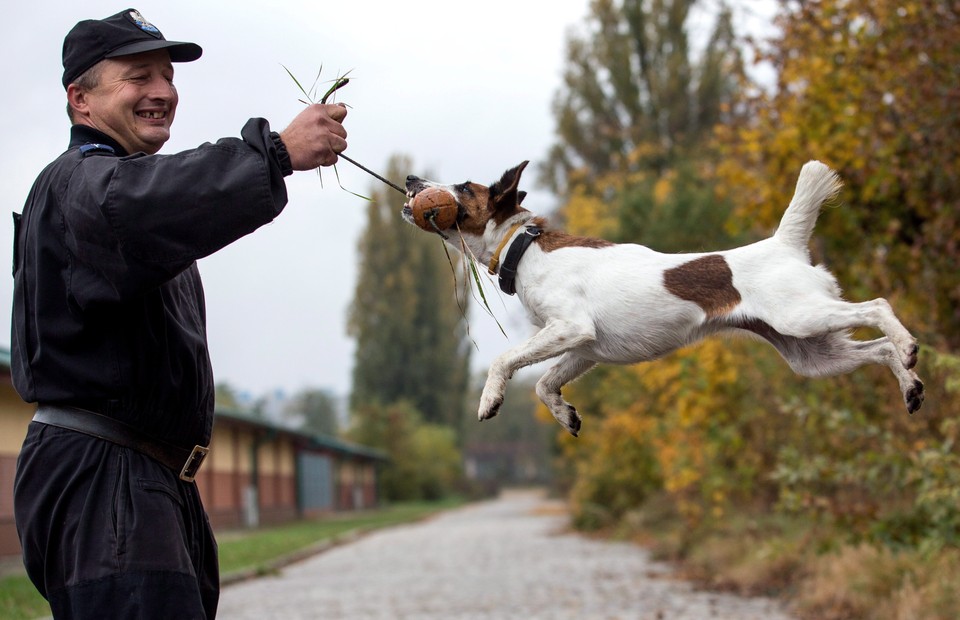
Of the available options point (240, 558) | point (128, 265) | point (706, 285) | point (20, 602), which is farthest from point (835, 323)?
point (240, 558)

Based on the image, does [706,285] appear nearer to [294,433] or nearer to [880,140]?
[880,140]

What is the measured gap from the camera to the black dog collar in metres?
3.14

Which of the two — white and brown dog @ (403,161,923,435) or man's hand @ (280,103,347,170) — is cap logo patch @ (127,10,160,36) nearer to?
man's hand @ (280,103,347,170)

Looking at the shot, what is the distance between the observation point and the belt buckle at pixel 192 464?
3.27 m

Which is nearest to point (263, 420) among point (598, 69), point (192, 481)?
point (598, 69)

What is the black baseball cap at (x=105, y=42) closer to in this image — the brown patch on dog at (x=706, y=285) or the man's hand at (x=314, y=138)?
the man's hand at (x=314, y=138)

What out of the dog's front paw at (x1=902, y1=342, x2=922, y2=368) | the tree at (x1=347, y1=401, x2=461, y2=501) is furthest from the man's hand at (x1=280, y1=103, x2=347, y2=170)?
the tree at (x1=347, y1=401, x2=461, y2=501)

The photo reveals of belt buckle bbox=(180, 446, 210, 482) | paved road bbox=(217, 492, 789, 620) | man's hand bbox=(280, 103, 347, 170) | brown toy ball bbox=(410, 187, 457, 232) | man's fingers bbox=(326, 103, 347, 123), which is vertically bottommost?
paved road bbox=(217, 492, 789, 620)

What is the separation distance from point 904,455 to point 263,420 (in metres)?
25.6

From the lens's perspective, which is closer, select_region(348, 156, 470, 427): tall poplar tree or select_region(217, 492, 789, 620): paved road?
select_region(217, 492, 789, 620): paved road

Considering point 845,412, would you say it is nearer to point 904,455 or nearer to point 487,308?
point 904,455

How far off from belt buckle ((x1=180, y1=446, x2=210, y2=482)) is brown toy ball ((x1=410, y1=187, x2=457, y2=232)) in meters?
0.98

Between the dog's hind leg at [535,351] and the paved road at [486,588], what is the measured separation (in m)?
7.70

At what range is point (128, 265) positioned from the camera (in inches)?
112
